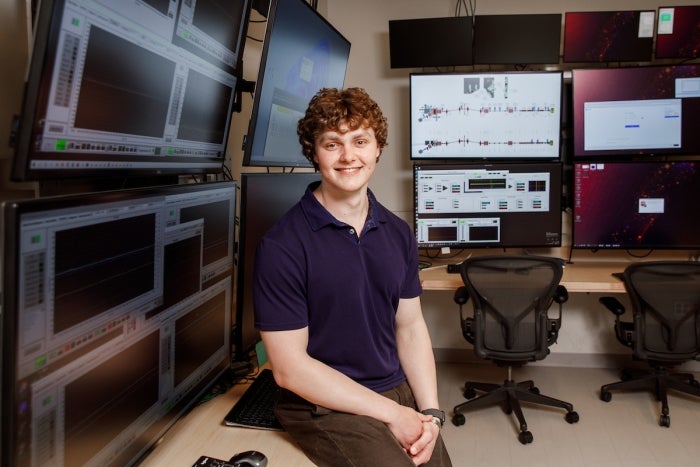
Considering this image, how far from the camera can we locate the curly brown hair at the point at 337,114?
4.21 ft

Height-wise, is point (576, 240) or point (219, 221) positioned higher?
point (576, 240)

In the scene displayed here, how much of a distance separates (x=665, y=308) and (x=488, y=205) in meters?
1.12

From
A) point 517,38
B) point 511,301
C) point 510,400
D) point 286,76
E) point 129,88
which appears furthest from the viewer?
point 517,38

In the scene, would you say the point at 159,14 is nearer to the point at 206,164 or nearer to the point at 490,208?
the point at 206,164

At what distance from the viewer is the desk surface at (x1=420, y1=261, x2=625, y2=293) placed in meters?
2.91

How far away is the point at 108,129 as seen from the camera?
103 centimetres

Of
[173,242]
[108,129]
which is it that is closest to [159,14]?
[108,129]

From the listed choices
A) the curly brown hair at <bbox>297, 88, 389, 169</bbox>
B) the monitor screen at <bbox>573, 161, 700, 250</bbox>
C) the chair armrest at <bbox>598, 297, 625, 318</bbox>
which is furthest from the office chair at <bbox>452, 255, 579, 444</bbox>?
the curly brown hair at <bbox>297, 88, 389, 169</bbox>

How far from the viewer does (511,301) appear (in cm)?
280

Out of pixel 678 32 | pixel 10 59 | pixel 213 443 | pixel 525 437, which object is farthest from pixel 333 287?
pixel 678 32

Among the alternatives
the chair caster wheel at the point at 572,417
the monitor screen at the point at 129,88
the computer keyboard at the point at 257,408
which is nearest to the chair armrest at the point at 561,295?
the chair caster wheel at the point at 572,417

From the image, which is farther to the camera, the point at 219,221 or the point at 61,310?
the point at 219,221

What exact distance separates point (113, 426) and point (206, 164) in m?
0.79

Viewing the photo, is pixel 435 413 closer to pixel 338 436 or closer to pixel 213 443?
pixel 338 436
